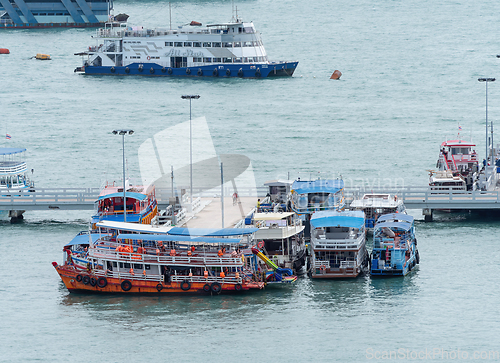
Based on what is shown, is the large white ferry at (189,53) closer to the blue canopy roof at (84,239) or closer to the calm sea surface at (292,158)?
the calm sea surface at (292,158)

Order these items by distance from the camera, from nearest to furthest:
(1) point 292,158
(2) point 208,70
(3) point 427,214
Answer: (3) point 427,214 → (1) point 292,158 → (2) point 208,70

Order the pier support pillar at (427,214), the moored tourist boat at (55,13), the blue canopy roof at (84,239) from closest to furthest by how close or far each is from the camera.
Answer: the blue canopy roof at (84,239) < the pier support pillar at (427,214) < the moored tourist boat at (55,13)

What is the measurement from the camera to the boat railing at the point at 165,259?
42.8 m

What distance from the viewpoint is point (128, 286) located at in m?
43.5

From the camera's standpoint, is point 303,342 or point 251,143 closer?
point 303,342

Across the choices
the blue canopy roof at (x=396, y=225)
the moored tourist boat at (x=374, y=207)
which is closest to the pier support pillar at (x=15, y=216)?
the moored tourist boat at (x=374, y=207)

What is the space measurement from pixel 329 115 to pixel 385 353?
62.6 meters

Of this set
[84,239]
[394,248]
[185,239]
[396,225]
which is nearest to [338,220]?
[396,225]

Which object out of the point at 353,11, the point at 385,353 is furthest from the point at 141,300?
the point at 353,11

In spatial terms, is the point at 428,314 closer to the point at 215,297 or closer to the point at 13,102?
the point at 215,297

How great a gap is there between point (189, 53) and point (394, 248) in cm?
7883

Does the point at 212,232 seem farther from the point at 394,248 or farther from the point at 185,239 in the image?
the point at 394,248

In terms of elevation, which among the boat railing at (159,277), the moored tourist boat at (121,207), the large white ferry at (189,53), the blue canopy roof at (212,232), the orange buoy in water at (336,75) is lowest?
the boat railing at (159,277)

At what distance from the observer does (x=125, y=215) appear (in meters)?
48.4
